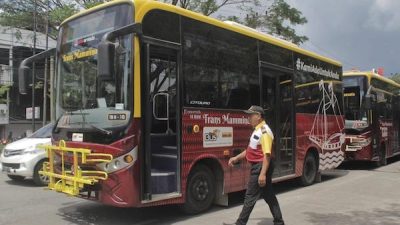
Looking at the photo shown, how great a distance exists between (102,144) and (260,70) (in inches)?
166

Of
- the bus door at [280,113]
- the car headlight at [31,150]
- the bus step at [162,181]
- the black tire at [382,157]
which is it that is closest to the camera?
the bus step at [162,181]

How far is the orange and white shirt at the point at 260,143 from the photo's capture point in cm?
686

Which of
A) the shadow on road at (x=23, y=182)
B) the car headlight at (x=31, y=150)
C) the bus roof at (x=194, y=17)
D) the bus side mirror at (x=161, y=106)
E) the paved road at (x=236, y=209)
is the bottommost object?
the paved road at (x=236, y=209)

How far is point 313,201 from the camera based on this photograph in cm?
1012

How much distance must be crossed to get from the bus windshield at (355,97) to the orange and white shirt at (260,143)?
10.4 meters

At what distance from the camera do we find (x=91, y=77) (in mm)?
7801

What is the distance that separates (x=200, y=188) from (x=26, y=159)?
5.73 m

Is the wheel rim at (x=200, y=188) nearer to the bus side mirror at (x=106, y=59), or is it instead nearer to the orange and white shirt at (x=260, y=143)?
the orange and white shirt at (x=260, y=143)

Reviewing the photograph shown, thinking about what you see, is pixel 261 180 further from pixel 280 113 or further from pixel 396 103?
pixel 396 103

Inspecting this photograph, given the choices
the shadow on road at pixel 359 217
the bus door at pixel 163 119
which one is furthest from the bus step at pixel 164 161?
the shadow on road at pixel 359 217

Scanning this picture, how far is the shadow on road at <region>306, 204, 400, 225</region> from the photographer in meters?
8.13

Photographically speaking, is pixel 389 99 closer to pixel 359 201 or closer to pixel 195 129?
pixel 359 201

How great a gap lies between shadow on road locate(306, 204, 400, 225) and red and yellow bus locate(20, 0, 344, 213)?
171cm

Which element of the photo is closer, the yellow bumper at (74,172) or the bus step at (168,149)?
the yellow bumper at (74,172)
